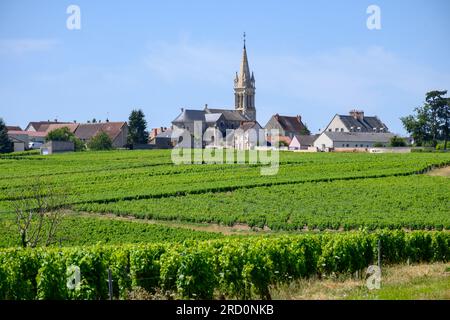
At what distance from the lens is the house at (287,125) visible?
14625 cm

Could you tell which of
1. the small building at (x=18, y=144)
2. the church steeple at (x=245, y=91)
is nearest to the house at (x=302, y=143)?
the church steeple at (x=245, y=91)

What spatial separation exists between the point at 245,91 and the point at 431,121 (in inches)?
2115

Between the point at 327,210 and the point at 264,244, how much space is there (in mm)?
24752

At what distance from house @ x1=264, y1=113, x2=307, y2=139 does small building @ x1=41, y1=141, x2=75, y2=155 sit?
4826 centimetres

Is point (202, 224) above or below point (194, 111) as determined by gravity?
below

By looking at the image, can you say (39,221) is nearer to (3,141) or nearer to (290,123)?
(3,141)

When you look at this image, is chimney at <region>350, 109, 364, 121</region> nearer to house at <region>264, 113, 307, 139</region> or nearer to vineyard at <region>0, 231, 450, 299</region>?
house at <region>264, 113, 307, 139</region>

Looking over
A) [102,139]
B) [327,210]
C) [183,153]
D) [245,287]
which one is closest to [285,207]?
[327,210]

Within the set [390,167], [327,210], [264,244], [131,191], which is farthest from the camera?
[390,167]

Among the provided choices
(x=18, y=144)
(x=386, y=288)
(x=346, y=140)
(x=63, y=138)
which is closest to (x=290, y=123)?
(x=346, y=140)

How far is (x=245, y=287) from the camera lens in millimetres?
18516

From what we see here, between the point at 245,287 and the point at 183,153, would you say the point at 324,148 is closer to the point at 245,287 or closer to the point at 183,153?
the point at 183,153

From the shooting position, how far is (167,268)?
58.2 feet
